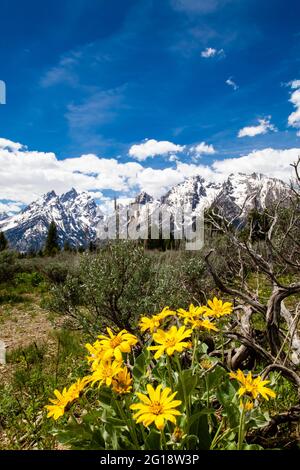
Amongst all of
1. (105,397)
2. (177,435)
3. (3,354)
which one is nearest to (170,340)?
(177,435)

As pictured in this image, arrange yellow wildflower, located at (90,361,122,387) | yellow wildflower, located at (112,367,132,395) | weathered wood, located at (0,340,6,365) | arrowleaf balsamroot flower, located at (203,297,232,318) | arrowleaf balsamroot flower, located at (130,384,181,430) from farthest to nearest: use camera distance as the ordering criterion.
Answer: weathered wood, located at (0,340,6,365), arrowleaf balsamroot flower, located at (203,297,232,318), yellow wildflower, located at (112,367,132,395), yellow wildflower, located at (90,361,122,387), arrowleaf balsamroot flower, located at (130,384,181,430)

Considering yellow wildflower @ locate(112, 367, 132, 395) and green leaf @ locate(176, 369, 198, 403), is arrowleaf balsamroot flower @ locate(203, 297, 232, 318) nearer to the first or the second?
green leaf @ locate(176, 369, 198, 403)

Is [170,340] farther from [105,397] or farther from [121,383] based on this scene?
[105,397]

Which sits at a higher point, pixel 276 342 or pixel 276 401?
pixel 276 342

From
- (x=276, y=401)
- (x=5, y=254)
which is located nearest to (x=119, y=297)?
(x=276, y=401)

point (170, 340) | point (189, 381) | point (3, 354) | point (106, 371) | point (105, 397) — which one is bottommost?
point (3, 354)

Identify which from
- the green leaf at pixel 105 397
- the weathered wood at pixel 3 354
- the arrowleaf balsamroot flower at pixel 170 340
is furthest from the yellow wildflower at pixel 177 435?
the weathered wood at pixel 3 354

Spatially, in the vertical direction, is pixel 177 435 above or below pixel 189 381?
below

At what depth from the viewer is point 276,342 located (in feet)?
7.91

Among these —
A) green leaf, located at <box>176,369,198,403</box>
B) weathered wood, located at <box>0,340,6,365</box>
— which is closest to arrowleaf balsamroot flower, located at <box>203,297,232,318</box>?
green leaf, located at <box>176,369,198,403</box>

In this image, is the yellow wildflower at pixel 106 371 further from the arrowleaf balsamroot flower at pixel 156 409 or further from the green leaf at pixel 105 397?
the green leaf at pixel 105 397
